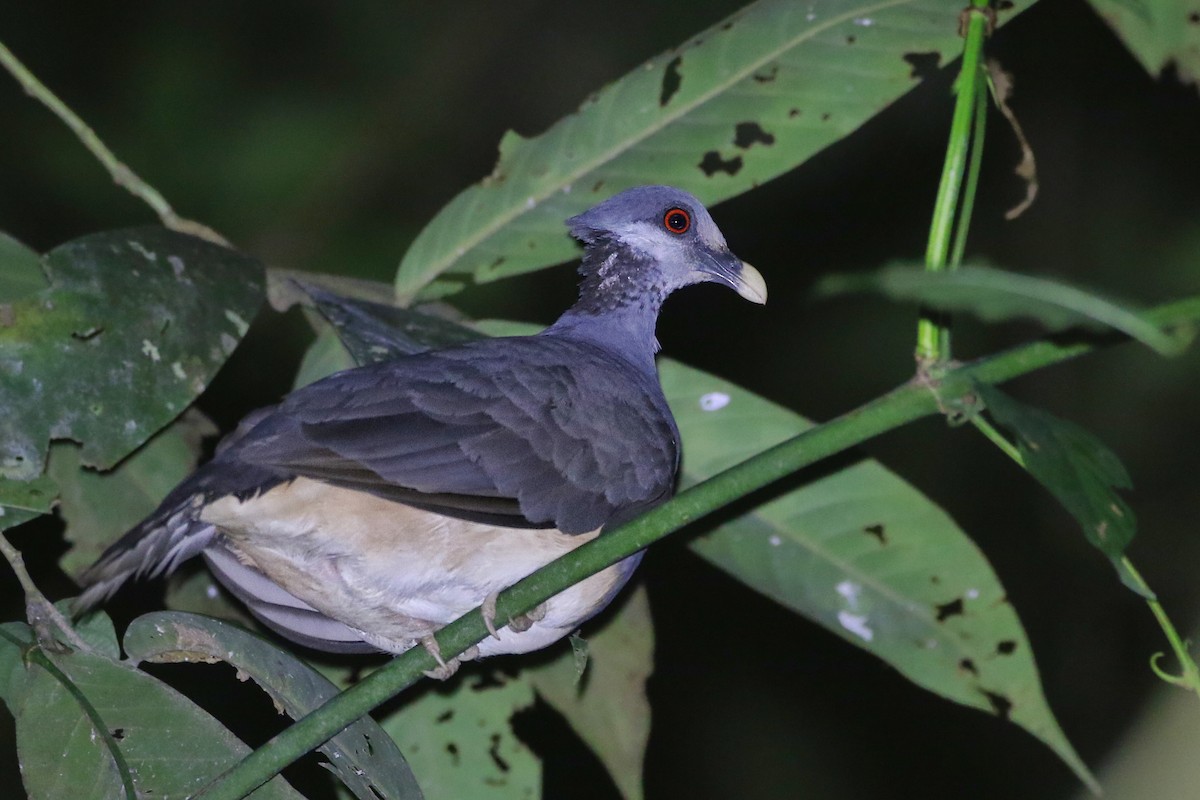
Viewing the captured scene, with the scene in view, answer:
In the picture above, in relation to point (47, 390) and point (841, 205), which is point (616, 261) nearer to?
point (47, 390)

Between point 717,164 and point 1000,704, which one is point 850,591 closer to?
point 1000,704

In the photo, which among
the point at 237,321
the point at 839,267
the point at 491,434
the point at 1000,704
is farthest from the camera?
the point at 839,267

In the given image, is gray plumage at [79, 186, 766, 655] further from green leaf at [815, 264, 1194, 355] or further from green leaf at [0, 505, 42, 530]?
green leaf at [815, 264, 1194, 355]

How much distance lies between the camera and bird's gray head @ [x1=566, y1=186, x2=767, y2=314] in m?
3.87

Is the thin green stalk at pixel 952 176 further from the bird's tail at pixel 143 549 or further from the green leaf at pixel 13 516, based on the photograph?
the green leaf at pixel 13 516

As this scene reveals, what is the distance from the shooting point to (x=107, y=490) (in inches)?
134

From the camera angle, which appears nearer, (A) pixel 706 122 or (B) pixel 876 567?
(B) pixel 876 567

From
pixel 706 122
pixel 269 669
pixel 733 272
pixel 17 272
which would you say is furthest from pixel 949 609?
pixel 17 272

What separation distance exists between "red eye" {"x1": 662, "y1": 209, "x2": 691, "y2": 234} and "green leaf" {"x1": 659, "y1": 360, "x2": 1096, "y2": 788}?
23.8 inches

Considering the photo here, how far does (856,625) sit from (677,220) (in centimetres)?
138

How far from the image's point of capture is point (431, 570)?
9.96 ft

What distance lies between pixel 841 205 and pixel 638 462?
443cm

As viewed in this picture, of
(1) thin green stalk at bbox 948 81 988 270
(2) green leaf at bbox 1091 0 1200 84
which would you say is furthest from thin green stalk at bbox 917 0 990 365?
(2) green leaf at bbox 1091 0 1200 84

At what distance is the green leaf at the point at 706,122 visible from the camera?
11.2ft
